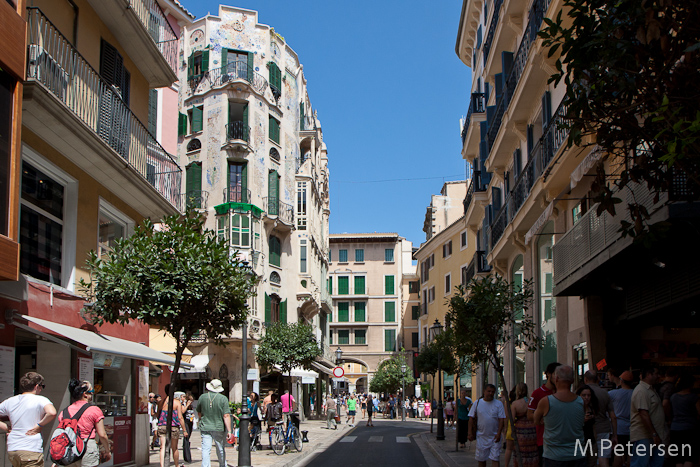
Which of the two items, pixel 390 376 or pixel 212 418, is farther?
pixel 390 376

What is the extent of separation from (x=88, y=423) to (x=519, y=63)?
1613 cm

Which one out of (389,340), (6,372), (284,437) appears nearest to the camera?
(6,372)

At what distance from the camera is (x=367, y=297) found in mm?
77000

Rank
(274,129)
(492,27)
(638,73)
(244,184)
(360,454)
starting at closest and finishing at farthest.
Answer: (638,73) → (360,454) → (492,27) → (244,184) → (274,129)

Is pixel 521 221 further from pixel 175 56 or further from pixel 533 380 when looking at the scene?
pixel 175 56

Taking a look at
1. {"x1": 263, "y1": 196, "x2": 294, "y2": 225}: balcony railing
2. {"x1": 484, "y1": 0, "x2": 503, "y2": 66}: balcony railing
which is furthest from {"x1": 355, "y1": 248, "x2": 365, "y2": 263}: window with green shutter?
{"x1": 484, "y1": 0, "x2": 503, "y2": 66}: balcony railing

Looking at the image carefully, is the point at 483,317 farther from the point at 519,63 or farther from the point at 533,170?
the point at 519,63

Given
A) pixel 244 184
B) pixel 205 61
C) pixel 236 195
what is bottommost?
pixel 236 195

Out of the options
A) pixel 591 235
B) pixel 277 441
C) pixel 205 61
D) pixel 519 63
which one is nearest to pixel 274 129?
pixel 205 61

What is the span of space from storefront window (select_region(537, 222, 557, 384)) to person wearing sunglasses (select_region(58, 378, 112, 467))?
13.5m

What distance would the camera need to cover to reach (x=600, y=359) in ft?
51.1

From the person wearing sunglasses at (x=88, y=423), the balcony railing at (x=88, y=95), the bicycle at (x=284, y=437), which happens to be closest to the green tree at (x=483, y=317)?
the bicycle at (x=284, y=437)

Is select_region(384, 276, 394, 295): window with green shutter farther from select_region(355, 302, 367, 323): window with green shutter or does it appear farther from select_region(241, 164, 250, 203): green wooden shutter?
select_region(241, 164, 250, 203): green wooden shutter

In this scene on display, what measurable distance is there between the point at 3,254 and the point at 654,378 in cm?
841
